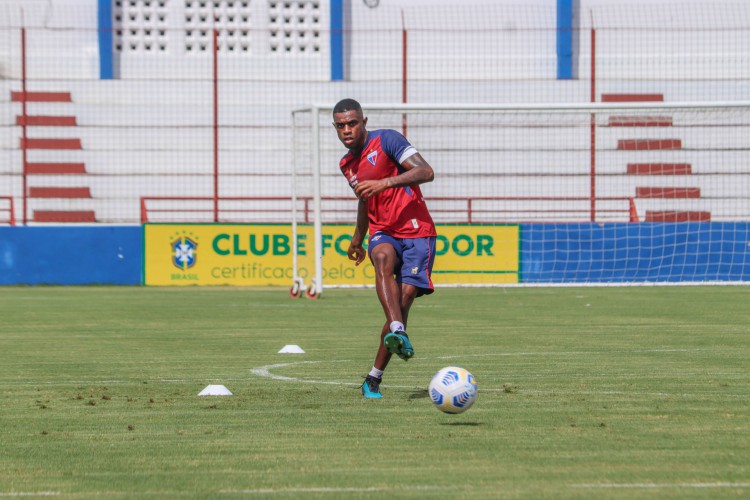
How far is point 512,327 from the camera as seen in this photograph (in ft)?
47.5

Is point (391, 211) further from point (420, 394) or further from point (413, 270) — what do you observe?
point (420, 394)

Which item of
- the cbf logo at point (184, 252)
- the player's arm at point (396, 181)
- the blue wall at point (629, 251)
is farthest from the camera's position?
the cbf logo at point (184, 252)

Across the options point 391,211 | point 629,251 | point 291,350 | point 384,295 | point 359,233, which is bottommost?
point 291,350

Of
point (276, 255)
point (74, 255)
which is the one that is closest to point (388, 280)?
point (276, 255)

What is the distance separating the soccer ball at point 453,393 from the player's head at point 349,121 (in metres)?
2.03

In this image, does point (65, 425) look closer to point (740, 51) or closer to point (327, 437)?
point (327, 437)

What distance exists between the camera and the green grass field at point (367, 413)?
4988 millimetres

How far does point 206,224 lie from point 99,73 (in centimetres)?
764

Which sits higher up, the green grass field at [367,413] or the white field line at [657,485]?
the white field line at [657,485]

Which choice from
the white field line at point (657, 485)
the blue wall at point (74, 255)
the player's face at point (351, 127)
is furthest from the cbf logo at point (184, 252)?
the white field line at point (657, 485)

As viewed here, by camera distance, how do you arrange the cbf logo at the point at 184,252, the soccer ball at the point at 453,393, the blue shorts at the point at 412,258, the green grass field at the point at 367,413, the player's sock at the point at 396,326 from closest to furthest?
the green grass field at the point at 367,413 < the soccer ball at the point at 453,393 < the player's sock at the point at 396,326 < the blue shorts at the point at 412,258 < the cbf logo at the point at 184,252

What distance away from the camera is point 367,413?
275 inches

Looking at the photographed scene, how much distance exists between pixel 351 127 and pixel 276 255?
60.4 ft

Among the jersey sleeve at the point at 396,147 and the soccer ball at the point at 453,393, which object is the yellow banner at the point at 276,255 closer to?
the jersey sleeve at the point at 396,147
